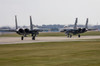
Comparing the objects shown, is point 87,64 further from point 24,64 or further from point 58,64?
point 24,64

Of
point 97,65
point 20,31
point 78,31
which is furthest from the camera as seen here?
point 78,31

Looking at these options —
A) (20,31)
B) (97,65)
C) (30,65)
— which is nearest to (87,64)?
(97,65)

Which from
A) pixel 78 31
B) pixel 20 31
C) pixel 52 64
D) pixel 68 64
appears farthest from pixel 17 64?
pixel 78 31

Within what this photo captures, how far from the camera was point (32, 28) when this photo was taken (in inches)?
2379

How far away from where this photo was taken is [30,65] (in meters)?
17.3

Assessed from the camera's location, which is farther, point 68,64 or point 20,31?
point 20,31

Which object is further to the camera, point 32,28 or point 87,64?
point 32,28

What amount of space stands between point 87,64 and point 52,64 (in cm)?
Answer: 264

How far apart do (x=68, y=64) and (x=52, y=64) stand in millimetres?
1216

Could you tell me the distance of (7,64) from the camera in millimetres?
17969

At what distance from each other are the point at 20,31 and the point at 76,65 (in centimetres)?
4149

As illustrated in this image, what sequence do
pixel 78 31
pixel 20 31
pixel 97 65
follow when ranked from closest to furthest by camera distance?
pixel 97 65 → pixel 20 31 → pixel 78 31

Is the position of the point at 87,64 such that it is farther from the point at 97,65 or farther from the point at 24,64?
the point at 24,64

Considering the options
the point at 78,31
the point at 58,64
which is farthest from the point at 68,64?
the point at 78,31
